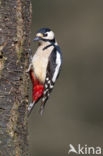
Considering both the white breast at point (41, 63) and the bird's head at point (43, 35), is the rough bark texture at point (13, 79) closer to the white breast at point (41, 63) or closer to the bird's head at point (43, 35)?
the white breast at point (41, 63)

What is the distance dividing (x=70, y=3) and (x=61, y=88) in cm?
161

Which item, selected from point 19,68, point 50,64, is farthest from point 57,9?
point 19,68

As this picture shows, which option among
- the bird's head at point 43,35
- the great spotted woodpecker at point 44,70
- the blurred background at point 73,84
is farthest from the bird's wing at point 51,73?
the blurred background at point 73,84

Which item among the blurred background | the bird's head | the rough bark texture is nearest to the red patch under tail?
the bird's head

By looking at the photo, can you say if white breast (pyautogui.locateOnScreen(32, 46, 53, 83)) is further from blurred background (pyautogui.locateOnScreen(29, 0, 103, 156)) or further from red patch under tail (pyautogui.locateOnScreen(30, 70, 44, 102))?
blurred background (pyautogui.locateOnScreen(29, 0, 103, 156))

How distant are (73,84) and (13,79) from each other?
6.24 metres

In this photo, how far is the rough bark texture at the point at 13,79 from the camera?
3.93 meters

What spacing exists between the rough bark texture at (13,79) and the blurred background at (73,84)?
5290 millimetres

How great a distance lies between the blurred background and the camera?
31.5ft

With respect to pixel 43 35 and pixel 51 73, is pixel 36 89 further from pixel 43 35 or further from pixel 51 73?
pixel 43 35

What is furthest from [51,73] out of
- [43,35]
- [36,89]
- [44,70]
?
[43,35]

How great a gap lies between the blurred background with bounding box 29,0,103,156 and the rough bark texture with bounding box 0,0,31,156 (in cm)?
529

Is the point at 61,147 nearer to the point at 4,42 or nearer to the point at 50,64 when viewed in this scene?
the point at 50,64

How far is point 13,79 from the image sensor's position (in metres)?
4.01
